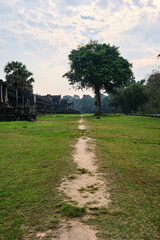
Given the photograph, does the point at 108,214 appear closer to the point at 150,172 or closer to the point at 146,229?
the point at 146,229

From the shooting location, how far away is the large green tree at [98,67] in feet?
127

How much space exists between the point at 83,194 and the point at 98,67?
128 ft

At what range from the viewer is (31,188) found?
3.44 meters

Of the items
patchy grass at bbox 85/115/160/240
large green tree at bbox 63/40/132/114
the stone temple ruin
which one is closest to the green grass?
patchy grass at bbox 85/115/160/240

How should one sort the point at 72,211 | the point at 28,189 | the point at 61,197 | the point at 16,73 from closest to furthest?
the point at 72,211, the point at 61,197, the point at 28,189, the point at 16,73

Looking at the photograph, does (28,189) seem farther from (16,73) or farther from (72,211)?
(16,73)

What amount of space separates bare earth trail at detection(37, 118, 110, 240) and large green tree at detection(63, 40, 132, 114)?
34.6 metres

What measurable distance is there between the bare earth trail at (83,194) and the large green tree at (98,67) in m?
34.6

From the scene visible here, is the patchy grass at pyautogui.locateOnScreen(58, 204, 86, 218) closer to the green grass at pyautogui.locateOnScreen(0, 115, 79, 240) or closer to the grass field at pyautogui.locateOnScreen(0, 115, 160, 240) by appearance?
the grass field at pyautogui.locateOnScreen(0, 115, 160, 240)

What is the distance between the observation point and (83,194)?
3.21 meters

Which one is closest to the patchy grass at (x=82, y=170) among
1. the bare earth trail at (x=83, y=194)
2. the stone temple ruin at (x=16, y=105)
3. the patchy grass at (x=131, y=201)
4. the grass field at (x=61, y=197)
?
the bare earth trail at (x=83, y=194)

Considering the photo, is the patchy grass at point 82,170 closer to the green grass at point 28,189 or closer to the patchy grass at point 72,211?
the green grass at point 28,189

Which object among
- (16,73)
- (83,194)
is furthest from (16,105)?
(83,194)

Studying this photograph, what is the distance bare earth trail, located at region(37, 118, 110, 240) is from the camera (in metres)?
2.15
